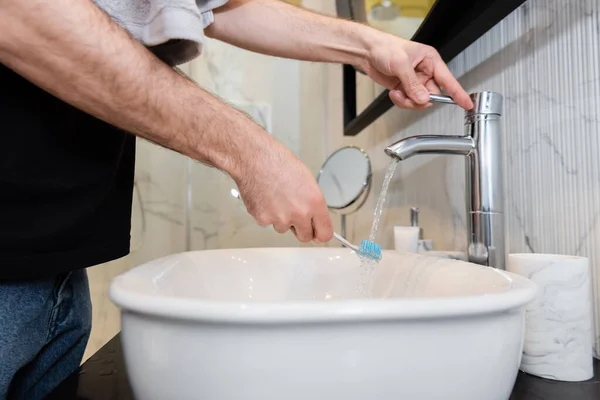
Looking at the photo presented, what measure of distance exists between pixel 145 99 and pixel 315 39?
1.34ft

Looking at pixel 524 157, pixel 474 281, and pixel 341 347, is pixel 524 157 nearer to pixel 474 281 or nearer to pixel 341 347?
pixel 474 281

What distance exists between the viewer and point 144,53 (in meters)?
0.38

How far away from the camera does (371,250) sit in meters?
0.53

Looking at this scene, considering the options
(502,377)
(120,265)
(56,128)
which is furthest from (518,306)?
(120,265)

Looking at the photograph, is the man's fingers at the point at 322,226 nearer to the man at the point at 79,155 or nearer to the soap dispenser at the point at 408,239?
the man at the point at 79,155

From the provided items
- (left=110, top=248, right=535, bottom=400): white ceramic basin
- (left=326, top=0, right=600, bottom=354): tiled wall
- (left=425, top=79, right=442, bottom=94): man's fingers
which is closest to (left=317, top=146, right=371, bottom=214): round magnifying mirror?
(left=326, top=0, right=600, bottom=354): tiled wall

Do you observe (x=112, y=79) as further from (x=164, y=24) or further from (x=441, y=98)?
(x=441, y=98)

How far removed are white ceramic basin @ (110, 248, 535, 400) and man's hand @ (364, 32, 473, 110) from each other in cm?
37

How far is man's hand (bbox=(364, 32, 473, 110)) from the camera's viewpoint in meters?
0.62

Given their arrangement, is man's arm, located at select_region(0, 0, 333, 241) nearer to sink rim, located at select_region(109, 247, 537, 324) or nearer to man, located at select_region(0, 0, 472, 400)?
man, located at select_region(0, 0, 472, 400)

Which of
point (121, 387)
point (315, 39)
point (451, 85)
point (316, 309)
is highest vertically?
point (315, 39)

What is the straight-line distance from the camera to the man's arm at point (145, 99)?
1.08 ft

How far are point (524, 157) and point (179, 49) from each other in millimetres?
448

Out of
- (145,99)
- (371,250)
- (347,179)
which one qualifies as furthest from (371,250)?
(347,179)
